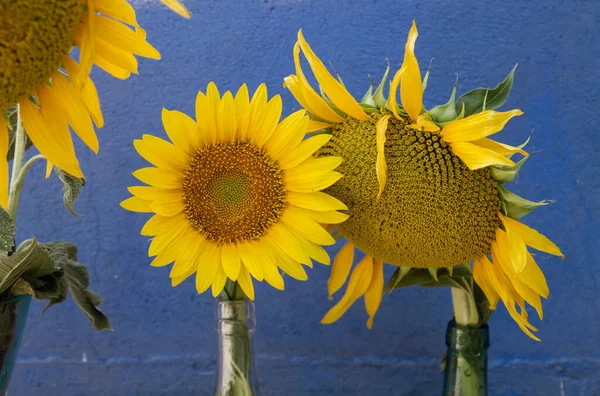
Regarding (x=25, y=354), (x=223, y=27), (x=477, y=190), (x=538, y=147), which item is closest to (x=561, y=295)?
(x=538, y=147)

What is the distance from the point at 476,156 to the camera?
1.84 feet

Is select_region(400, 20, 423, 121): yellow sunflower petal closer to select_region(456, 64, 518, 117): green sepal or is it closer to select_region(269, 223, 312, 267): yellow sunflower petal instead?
select_region(456, 64, 518, 117): green sepal

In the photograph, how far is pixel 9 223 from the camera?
0.56m

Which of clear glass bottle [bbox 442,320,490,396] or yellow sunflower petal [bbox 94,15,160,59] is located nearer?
yellow sunflower petal [bbox 94,15,160,59]

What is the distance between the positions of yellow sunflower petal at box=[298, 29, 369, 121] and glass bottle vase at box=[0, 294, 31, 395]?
0.35 meters

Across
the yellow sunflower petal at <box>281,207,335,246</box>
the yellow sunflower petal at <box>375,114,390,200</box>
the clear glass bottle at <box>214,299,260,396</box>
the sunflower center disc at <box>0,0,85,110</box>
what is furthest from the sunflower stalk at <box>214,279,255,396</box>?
the sunflower center disc at <box>0,0,85,110</box>

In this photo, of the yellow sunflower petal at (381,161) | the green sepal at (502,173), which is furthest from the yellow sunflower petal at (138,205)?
the green sepal at (502,173)

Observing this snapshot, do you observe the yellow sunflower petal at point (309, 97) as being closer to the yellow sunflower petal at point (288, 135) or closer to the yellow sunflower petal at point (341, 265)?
the yellow sunflower petal at point (288, 135)

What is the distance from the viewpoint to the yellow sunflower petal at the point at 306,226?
61 cm

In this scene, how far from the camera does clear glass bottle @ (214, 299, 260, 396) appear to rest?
2.18ft

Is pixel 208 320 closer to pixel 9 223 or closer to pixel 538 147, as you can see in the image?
pixel 9 223

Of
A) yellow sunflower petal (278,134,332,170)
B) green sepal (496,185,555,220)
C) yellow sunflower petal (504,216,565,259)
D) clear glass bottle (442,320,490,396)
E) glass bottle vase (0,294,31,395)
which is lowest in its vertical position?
clear glass bottle (442,320,490,396)

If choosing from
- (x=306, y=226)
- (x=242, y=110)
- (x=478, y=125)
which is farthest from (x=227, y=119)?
(x=478, y=125)

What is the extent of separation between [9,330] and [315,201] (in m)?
0.31
